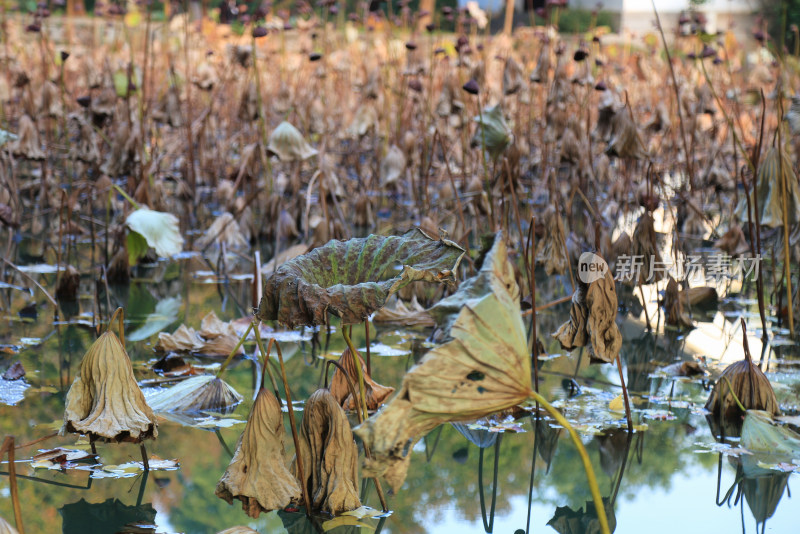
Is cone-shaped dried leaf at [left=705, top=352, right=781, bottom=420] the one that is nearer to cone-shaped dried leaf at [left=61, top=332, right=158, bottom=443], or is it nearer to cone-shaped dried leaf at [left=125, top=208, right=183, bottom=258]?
cone-shaped dried leaf at [left=61, top=332, right=158, bottom=443]

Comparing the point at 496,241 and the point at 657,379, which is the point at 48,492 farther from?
the point at 657,379

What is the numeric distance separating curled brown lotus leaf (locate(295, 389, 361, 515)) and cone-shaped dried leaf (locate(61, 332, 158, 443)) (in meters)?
0.20

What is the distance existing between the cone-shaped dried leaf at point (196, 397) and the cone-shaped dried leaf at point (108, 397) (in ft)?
1.41

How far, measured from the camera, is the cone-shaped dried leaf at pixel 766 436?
142 cm

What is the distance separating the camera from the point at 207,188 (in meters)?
4.31

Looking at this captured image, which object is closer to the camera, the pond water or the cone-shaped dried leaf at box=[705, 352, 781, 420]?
the pond water

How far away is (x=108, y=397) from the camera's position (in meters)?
1.09

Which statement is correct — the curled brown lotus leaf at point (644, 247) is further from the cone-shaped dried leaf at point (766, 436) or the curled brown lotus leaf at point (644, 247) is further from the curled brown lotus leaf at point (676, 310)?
the cone-shaped dried leaf at point (766, 436)

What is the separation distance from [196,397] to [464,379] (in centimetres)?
90

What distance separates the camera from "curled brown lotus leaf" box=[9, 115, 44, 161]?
2932 mm

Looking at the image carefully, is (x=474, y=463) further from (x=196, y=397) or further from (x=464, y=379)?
(x=464, y=379)

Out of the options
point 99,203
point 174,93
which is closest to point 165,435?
point 174,93
